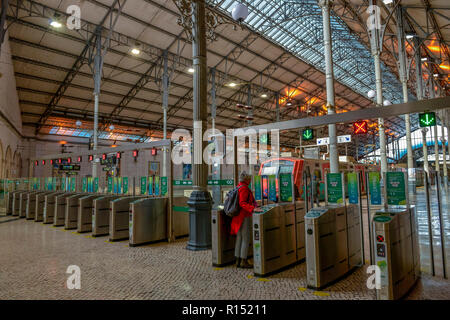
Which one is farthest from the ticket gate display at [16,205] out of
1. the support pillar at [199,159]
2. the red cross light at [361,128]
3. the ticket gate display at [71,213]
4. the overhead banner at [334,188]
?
the red cross light at [361,128]

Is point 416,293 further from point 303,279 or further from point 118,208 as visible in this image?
point 118,208

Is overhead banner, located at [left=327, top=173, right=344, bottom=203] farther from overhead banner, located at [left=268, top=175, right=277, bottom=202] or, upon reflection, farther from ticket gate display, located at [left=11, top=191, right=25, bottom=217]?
ticket gate display, located at [left=11, top=191, right=25, bottom=217]

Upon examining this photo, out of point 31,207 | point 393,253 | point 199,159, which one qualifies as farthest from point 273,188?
point 31,207

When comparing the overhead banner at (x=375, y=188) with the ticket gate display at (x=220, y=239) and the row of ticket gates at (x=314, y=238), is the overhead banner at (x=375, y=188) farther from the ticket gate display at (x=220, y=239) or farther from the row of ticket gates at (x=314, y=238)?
the ticket gate display at (x=220, y=239)

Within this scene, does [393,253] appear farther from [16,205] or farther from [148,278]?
[16,205]

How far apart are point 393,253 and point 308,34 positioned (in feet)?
81.3

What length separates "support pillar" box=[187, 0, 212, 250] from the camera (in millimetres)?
6258

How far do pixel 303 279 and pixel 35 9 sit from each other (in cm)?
1930

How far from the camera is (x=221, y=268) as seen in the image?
495 cm

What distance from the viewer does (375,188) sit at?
4.62m

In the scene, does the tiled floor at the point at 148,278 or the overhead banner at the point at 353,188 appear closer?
the tiled floor at the point at 148,278

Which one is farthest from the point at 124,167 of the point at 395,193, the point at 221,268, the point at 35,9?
the point at 395,193

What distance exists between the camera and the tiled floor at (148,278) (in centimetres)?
375
